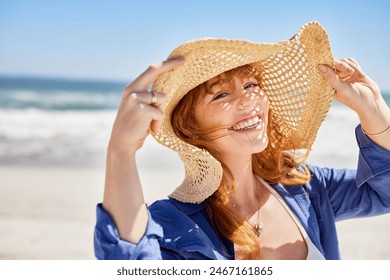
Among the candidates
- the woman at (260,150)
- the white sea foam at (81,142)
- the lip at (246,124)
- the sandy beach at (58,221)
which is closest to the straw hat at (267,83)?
the woman at (260,150)

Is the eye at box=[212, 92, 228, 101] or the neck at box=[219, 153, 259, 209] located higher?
the eye at box=[212, 92, 228, 101]

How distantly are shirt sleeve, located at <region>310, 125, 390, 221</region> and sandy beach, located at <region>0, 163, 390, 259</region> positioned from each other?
1.99m

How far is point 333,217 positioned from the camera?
5.63 ft

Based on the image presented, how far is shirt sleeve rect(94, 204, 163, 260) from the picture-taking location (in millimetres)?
1231

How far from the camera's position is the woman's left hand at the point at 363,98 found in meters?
1.66

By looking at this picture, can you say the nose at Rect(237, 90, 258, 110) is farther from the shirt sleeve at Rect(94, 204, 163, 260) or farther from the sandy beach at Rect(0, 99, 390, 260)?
the sandy beach at Rect(0, 99, 390, 260)

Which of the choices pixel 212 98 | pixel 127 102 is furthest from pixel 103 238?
pixel 212 98

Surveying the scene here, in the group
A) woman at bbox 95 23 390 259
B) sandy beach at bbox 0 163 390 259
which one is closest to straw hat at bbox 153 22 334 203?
woman at bbox 95 23 390 259

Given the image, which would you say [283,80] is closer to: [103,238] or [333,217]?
[333,217]

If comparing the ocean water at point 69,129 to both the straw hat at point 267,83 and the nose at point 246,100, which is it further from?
the nose at point 246,100

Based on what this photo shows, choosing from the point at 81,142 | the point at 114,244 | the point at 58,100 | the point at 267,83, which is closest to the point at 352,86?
the point at 267,83

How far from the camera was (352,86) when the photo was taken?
1672mm

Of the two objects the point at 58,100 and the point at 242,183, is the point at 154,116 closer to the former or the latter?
the point at 242,183
